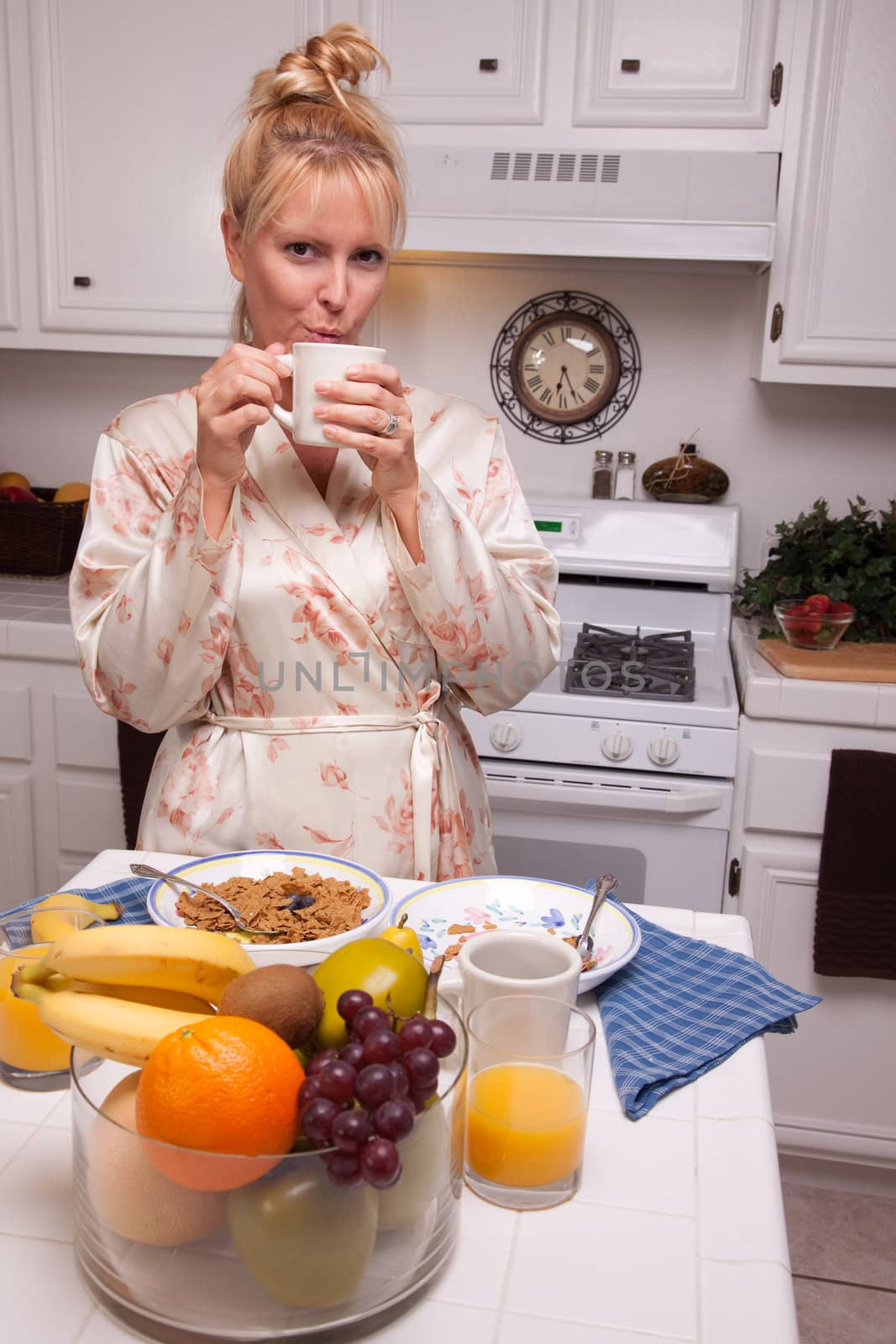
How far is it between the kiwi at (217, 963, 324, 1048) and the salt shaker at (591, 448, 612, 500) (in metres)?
2.23

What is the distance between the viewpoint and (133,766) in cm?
237

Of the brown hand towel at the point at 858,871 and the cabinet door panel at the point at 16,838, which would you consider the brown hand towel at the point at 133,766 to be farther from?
the brown hand towel at the point at 858,871

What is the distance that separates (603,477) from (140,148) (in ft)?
4.15

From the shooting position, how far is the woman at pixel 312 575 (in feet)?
3.97

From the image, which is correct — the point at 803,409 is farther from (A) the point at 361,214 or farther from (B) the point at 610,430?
(A) the point at 361,214

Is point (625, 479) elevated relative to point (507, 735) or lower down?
elevated

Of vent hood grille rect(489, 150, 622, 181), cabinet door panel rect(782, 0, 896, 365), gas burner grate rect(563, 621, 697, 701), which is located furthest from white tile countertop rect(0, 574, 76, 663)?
cabinet door panel rect(782, 0, 896, 365)

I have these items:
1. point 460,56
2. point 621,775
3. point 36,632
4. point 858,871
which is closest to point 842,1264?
point 858,871

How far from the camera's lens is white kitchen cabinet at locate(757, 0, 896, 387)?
222 centimetres

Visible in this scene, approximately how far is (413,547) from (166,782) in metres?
0.43

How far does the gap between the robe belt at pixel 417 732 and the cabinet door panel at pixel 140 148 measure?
151cm

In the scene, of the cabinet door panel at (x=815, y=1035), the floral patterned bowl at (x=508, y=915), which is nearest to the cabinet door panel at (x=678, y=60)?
the cabinet door panel at (x=815, y=1035)

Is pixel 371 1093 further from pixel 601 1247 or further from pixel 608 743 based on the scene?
pixel 608 743

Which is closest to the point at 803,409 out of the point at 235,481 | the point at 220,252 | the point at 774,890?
the point at 774,890
